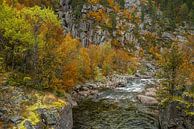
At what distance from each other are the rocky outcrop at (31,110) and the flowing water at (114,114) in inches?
244

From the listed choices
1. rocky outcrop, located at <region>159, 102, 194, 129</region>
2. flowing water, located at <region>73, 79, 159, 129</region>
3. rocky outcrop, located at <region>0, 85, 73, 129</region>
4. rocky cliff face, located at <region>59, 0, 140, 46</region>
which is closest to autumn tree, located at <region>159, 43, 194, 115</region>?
rocky outcrop, located at <region>159, 102, 194, 129</region>

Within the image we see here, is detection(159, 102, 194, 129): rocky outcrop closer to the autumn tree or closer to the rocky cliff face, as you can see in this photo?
the autumn tree

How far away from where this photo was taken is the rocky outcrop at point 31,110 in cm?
3772

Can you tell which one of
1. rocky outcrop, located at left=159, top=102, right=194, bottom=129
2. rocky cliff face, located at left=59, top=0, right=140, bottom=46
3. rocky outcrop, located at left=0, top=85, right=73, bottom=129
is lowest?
rocky outcrop, located at left=159, top=102, right=194, bottom=129

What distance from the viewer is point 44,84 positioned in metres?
52.4

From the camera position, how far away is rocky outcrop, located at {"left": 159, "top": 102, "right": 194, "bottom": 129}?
46234 millimetres

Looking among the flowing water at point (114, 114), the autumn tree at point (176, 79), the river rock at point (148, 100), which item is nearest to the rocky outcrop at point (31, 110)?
the flowing water at point (114, 114)

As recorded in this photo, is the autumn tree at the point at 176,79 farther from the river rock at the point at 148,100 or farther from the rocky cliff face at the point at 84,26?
the rocky cliff face at the point at 84,26

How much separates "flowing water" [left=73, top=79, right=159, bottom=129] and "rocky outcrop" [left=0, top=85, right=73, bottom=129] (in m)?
6.20

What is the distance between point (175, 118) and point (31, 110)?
21.3m

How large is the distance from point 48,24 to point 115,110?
22632mm

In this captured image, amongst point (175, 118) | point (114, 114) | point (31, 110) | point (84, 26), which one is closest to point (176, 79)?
point (175, 118)

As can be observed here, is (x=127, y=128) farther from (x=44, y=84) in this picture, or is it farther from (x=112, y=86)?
(x=112, y=86)

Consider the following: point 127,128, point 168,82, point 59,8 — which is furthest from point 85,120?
point 59,8
